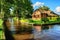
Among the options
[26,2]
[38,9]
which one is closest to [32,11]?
[38,9]

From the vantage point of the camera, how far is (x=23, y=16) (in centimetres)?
4984

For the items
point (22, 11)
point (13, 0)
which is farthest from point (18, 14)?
point (13, 0)

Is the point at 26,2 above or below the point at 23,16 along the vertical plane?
above

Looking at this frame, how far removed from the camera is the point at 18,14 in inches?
1939

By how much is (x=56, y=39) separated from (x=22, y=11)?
35.2m

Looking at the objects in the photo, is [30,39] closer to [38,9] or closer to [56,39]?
[56,39]

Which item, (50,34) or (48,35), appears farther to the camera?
(50,34)

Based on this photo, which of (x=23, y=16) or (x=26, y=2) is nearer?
(x=26, y=2)

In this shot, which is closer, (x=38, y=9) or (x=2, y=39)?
(x=2, y=39)

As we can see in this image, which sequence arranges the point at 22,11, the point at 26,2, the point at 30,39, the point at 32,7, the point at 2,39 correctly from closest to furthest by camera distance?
the point at 2,39, the point at 30,39, the point at 26,2, the point at 22,11, the point at 32,7

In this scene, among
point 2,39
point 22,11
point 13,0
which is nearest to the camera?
point 2,39

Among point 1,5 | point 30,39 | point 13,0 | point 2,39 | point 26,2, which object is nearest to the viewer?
point 2,39

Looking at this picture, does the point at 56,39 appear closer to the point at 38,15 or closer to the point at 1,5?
the point at 1,5

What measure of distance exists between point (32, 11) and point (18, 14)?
22.2ft
